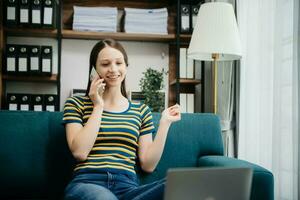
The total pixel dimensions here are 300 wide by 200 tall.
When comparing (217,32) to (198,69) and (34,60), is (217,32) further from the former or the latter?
(34,60)

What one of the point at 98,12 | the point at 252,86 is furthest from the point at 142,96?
the point at 252,86

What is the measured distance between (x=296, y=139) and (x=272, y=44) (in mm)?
617

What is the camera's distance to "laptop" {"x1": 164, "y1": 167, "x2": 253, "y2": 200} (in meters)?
1.03

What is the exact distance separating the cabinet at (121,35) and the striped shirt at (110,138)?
1557 millimetres

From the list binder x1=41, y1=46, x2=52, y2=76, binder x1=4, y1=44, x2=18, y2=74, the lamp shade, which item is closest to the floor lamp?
the lamp shade

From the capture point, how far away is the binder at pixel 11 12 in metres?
3.11

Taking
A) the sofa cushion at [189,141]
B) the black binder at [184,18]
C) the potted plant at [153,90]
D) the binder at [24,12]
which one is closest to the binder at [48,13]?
the binder at [24,12]

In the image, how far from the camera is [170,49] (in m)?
3.53

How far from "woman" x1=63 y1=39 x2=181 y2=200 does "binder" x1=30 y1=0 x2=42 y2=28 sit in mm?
1593

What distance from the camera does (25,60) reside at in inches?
123

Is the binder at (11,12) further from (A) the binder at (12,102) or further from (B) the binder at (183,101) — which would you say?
(B) the binder at (183,101)

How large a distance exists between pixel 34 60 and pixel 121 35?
0.74 meters

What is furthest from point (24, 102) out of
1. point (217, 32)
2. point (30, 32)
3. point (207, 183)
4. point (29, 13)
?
point (207, 183)

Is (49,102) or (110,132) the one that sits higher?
(49,102)
